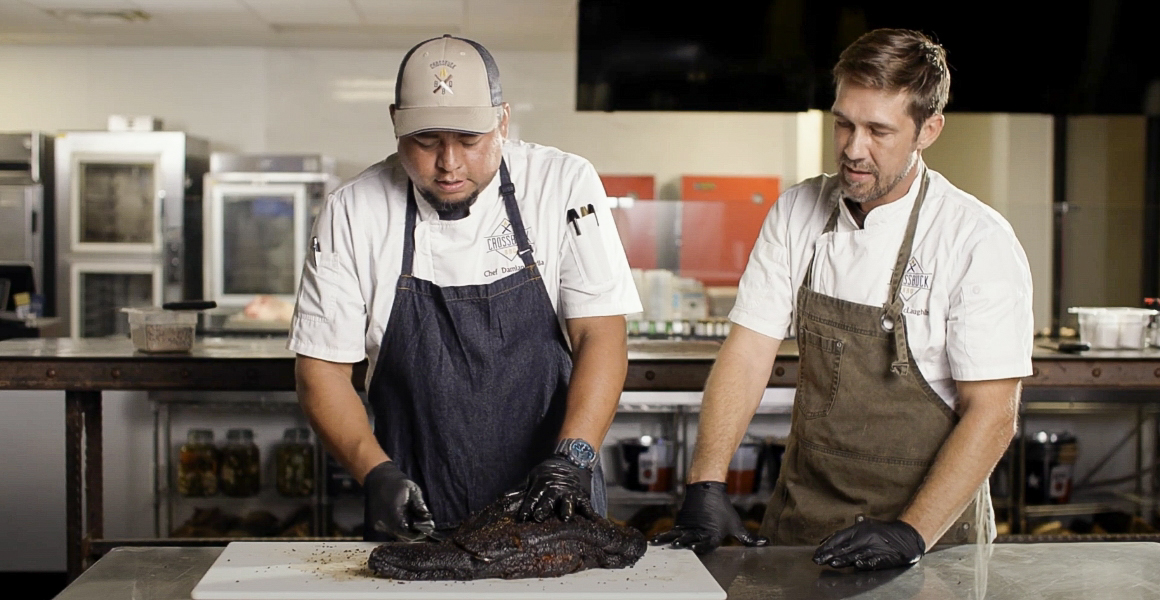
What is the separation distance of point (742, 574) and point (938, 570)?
0.32 metres

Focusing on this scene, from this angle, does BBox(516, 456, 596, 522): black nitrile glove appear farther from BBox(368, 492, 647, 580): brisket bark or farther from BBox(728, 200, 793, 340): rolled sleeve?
BBox(728, 200, 793, 340): rolled sleeve

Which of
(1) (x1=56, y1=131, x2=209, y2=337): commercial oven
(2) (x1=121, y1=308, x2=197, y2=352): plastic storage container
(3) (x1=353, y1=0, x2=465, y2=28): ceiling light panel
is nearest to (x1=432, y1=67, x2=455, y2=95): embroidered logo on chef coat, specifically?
(2) (x1=121, y1=308, x2=197, y2=352): plastic storage container

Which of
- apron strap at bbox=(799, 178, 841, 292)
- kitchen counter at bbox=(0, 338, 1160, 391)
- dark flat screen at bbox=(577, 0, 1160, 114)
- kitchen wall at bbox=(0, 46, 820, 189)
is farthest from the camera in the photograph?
kitchen wall at bbox=(0, 46, 820, 189)

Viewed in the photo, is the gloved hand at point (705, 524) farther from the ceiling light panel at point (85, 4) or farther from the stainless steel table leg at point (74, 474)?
the ceiling light panel at point (85, 4)

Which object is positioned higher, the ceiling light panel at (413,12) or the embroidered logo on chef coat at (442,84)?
the ceiling light panel at (413,12)

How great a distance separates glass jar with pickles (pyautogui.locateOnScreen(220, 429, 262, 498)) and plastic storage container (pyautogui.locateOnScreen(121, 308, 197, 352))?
2.70 ft

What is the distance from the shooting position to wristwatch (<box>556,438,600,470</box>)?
178 cm

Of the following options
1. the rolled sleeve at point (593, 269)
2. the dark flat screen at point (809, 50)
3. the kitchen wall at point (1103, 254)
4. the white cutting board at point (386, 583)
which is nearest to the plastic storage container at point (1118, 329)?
the dark flat screen at point (809, 50)

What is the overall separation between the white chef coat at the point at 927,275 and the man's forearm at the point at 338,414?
752mm

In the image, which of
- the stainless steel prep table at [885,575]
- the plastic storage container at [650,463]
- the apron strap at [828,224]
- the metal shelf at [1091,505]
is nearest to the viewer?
the stainless steel prep table at [885,575]

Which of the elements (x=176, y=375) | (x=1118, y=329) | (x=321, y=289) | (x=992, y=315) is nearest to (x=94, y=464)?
(x=176, y=375)

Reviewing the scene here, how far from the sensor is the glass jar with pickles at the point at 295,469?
4.01 m

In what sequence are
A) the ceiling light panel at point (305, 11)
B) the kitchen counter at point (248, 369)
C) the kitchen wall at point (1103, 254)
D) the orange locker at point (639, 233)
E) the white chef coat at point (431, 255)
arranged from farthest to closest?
the ceiling light panel at point (305, 11), the orange locker at point (639, 233), the kitchen wall at point (1103, 254), the kitchen counter at point (248, 369), the white chef coat at point (431, 255)

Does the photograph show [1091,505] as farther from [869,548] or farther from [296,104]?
[296,104]
